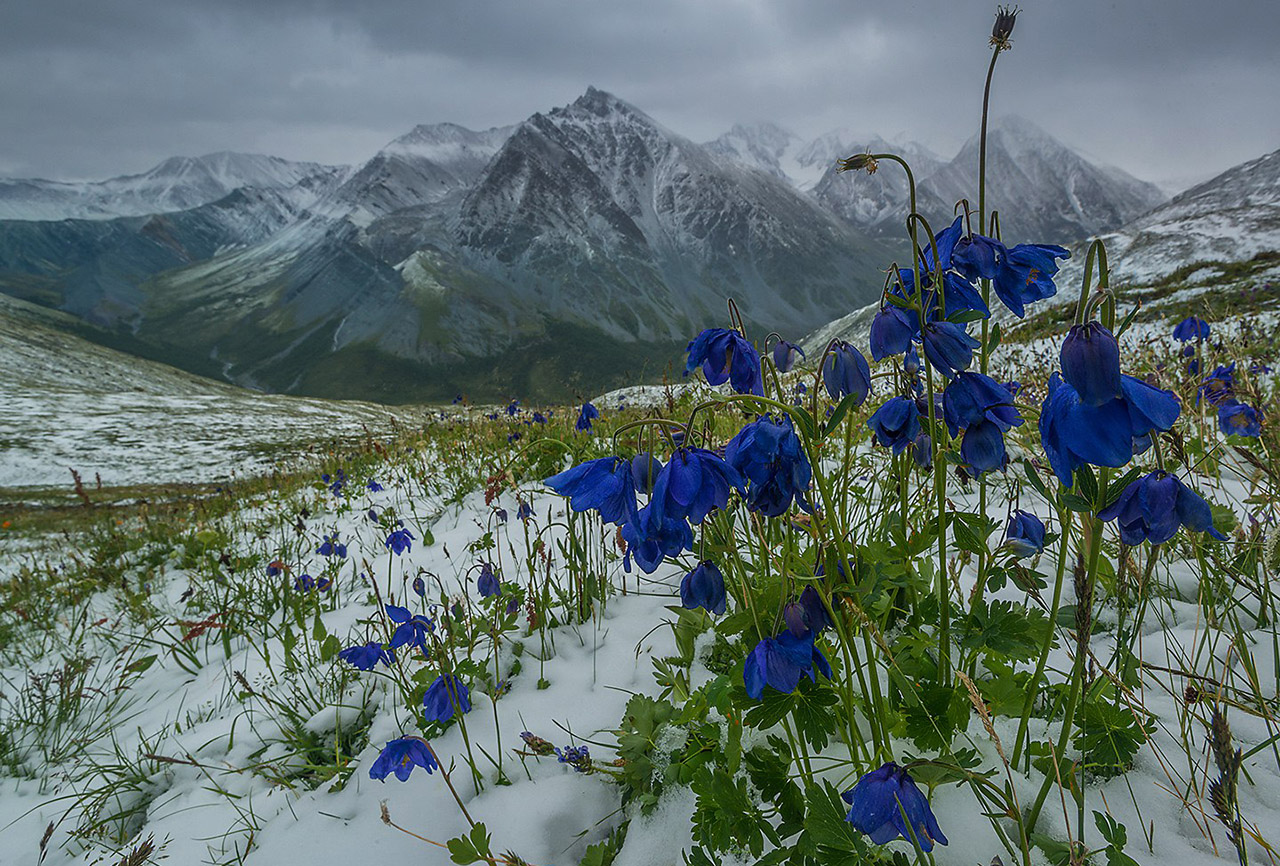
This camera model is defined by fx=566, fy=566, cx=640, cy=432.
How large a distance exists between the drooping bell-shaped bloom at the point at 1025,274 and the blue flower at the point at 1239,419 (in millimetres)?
2015

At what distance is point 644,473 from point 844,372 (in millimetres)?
704

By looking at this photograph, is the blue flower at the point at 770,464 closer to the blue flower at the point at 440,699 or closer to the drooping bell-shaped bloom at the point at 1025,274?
the drooping bell-shaped bloom at the point at 1025,274

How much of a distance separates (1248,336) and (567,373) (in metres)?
165

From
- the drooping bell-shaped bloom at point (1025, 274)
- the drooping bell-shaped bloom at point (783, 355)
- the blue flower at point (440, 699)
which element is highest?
the drooping bell-shaped bloom at point (1025, 274)

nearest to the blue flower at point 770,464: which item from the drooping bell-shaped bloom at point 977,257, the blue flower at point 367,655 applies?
the drooping bell-shaped bloom at point 977,257

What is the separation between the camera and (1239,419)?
278 centimetres

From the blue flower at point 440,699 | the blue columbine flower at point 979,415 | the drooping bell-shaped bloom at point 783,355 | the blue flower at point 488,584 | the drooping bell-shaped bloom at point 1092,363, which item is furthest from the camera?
the blue flower at point 488,584

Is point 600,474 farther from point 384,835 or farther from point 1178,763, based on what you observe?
point 1178,763

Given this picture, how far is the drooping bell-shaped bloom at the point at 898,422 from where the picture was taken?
157 cm

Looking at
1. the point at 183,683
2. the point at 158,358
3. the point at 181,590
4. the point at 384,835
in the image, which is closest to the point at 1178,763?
the point at 384,835

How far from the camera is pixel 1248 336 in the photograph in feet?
20.4

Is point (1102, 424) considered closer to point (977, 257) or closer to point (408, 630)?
point (977, 257)

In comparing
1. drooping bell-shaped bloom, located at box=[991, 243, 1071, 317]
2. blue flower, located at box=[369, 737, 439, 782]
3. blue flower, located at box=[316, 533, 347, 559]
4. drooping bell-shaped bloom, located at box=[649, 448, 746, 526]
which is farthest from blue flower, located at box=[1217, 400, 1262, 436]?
blue flower, located at box=[316, 533, 347, 559]

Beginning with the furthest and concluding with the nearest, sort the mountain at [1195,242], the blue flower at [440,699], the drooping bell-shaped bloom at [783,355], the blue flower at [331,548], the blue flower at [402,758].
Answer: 1. the mountain at [1195,242]
2. the blue flower at [331,548]
3. the drooping bell-shaped bloom at [783,355]
4. the blue flower at [440,699]
5. the blue flower at [402,758]
